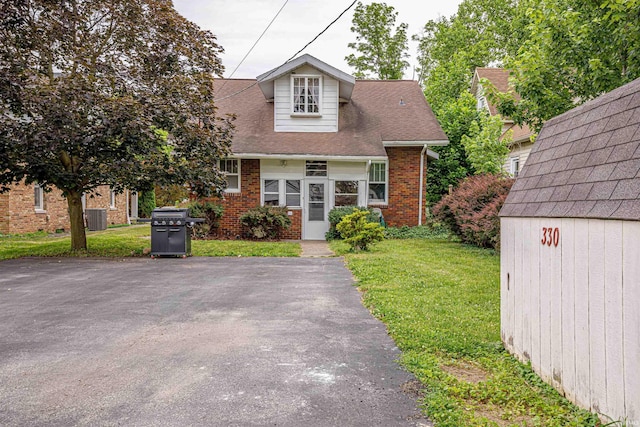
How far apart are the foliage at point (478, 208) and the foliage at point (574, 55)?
3.37 metres

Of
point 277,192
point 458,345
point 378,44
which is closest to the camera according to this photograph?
point 458,345

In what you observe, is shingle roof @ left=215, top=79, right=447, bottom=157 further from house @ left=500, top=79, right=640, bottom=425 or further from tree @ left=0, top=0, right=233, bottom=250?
house @ left=500, top=79, right=640, bottom=425

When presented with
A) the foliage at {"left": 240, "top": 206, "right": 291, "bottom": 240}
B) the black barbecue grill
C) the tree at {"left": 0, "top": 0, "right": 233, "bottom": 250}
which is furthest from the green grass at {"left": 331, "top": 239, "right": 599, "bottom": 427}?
the foliage at {"left": 240, "top": 206, "right": 291, "bottom": 240}

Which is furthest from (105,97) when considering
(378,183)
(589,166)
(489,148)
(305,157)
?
(489,148)

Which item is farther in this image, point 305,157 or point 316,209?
point 316,209

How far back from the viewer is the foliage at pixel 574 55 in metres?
8.01

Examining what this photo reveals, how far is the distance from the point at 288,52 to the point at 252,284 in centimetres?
890

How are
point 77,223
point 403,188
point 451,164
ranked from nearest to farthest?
point 77,223 < point 403,188 < point 451,164

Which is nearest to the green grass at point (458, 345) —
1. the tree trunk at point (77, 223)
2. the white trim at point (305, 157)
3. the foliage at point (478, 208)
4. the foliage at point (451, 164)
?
the foliage at point (478, 208)

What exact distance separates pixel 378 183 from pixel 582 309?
15578 mm

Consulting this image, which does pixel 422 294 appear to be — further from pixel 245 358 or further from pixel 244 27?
pixel 244 27

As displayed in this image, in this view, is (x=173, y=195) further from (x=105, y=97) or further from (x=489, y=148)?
(x=489, y=148)

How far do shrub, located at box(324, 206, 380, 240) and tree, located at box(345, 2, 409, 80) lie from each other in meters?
22.4

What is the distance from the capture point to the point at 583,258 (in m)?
3.57
